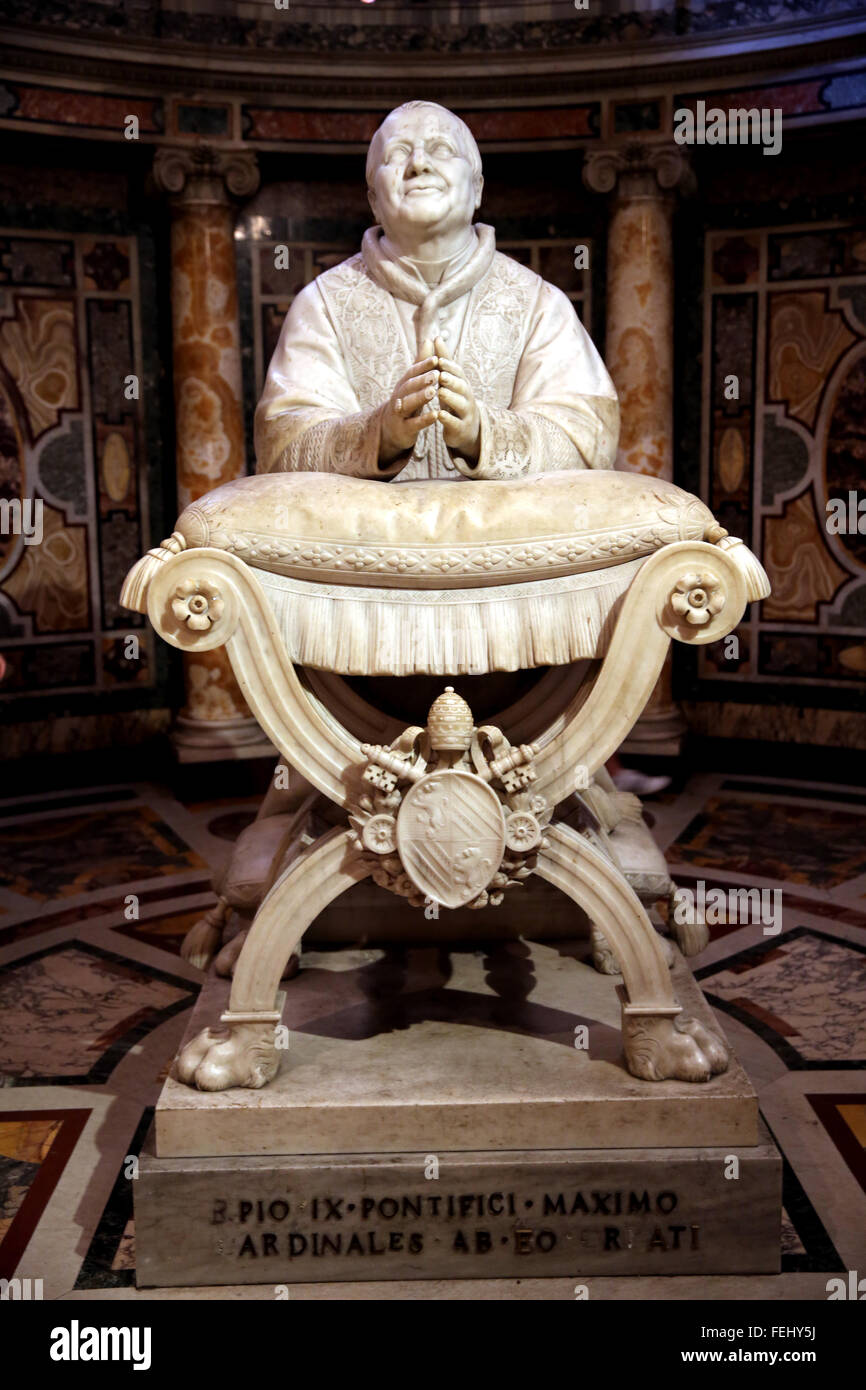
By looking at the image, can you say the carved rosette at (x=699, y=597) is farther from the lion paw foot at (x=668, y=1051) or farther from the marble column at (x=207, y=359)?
the marble column at (x=207, y=359)

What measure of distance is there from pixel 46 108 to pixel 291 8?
1214 millimetres

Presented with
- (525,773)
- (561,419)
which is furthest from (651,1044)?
(561,419)

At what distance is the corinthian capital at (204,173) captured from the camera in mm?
5789

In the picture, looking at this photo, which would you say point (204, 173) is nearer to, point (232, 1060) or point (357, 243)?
point (357, 243)

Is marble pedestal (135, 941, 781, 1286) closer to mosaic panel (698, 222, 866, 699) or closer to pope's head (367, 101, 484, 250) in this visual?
pope's head (367, 101, 484, 250)

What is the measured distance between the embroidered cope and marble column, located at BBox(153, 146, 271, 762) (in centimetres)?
290

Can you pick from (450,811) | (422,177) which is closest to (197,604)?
(450,811)

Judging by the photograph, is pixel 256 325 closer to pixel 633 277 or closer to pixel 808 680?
pixel 633 277

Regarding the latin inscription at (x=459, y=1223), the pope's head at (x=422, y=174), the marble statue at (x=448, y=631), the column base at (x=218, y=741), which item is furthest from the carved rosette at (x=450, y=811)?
the column base at (x=218, y=741)

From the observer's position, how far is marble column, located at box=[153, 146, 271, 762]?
585cm

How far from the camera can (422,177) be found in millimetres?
2936

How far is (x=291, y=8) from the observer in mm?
6004

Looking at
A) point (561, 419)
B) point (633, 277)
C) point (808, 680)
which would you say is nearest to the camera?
point (561, 419)

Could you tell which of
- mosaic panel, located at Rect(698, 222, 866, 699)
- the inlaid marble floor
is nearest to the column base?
the inlaid marble floor
